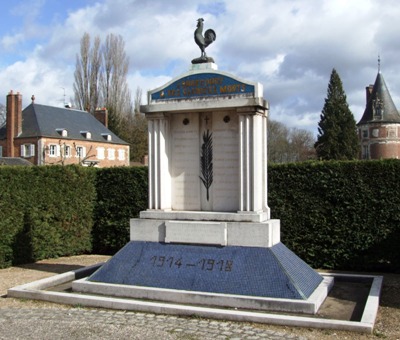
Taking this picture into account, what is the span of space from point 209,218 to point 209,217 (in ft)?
0.06

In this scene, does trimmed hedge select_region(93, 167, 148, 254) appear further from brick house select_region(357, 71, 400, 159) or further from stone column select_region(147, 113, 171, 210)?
brick house select_region(357, 71, 400, 159)

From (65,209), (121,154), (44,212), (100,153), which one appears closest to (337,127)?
(121,154)

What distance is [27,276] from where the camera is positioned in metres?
11.3

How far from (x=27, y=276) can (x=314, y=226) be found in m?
7.19

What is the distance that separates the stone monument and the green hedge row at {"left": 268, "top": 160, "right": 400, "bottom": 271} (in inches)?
126

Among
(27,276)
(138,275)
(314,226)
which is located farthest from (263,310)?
(27,276)

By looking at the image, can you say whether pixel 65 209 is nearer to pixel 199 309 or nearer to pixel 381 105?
pixel 199 309

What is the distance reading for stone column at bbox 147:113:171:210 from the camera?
951cm

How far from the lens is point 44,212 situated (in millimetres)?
13930

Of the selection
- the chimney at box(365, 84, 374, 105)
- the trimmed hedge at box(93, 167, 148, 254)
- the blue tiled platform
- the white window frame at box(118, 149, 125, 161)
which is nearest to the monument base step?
the blue tiled platform

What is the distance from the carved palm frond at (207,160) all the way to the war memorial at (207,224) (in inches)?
0.8

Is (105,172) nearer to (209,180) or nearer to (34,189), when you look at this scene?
(34,189)

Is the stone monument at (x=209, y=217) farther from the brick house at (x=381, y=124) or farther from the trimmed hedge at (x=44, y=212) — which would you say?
the brick house at (x=381, y=124)

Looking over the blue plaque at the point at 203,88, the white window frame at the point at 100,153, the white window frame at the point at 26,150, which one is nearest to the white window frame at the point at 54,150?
the white window frame at the point at 26,150
